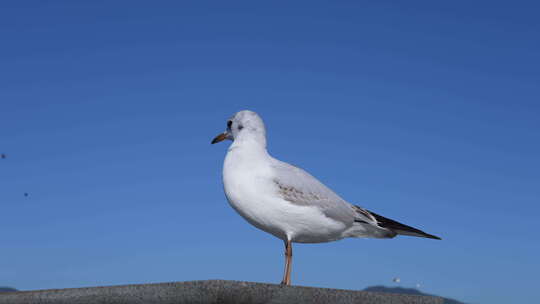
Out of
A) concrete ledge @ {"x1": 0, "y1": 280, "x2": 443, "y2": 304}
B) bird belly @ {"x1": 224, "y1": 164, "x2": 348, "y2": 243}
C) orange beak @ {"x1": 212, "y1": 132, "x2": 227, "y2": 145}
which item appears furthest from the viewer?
orange beak @ {"x1": 212, "y1": 132, "x2": 227, "y2": 145}

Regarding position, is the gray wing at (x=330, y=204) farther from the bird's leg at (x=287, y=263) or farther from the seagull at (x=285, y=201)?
the bird's leg at (x=287, y=263)

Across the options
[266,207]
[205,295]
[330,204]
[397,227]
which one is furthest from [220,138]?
[205,295]

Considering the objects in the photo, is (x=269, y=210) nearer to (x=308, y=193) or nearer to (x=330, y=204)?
(x=308, y=193)

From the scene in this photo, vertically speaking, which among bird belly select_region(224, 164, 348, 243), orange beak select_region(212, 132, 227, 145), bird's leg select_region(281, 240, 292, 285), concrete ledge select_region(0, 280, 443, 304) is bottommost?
concrete ledge select_region(0, 280, 443, 304)

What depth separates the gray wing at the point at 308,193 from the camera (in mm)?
6629

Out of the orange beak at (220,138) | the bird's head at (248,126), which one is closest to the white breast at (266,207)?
the bird's head at (248,126)

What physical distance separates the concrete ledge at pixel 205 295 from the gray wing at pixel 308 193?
0.98 m

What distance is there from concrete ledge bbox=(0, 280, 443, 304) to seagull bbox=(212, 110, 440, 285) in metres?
0.65

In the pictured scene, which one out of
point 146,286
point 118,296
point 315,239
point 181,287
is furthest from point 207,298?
point 315,239

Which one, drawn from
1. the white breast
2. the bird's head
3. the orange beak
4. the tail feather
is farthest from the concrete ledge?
the orange beak

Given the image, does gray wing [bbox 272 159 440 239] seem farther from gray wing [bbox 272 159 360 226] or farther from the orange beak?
the orange beak

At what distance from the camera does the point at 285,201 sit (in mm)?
6562

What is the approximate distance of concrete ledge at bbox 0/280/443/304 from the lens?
17.0ft

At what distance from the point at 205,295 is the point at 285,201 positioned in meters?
1.69
